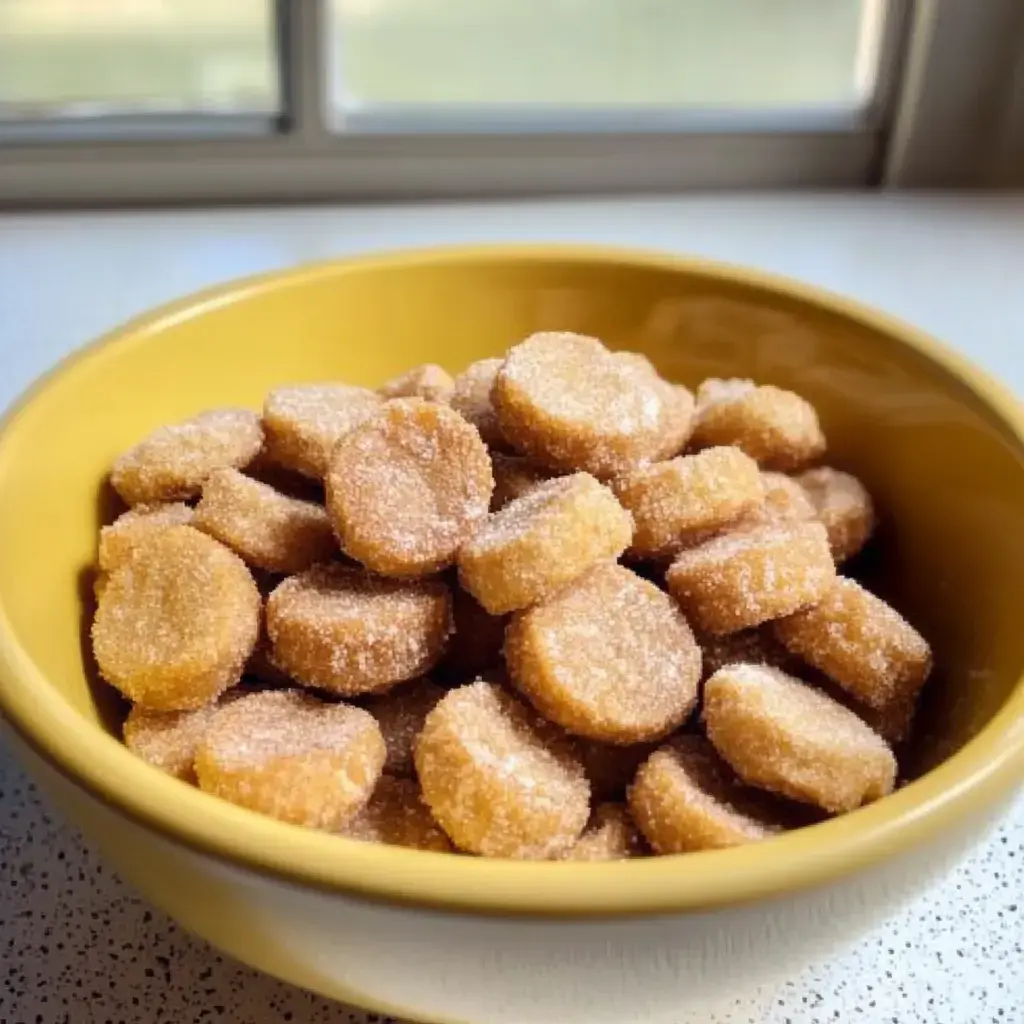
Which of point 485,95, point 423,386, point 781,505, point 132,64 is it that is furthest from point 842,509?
point 132,64

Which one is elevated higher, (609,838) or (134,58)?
(134,58)

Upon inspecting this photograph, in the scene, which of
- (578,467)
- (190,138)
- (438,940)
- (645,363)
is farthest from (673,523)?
(190,138)

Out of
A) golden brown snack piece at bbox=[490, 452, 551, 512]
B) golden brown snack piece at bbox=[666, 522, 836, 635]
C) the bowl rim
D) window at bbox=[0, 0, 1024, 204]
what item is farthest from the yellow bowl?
window at bbox=[0, 0, 1024, 204]

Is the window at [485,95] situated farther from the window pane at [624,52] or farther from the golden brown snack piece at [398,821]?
the golden brown snack piece at [398,821]

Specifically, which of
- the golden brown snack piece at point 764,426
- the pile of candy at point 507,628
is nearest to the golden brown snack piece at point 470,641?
the pile of candy at point 507,628

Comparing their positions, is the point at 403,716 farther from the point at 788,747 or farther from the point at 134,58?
the point at 134,58

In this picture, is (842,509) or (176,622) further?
(842,509)
